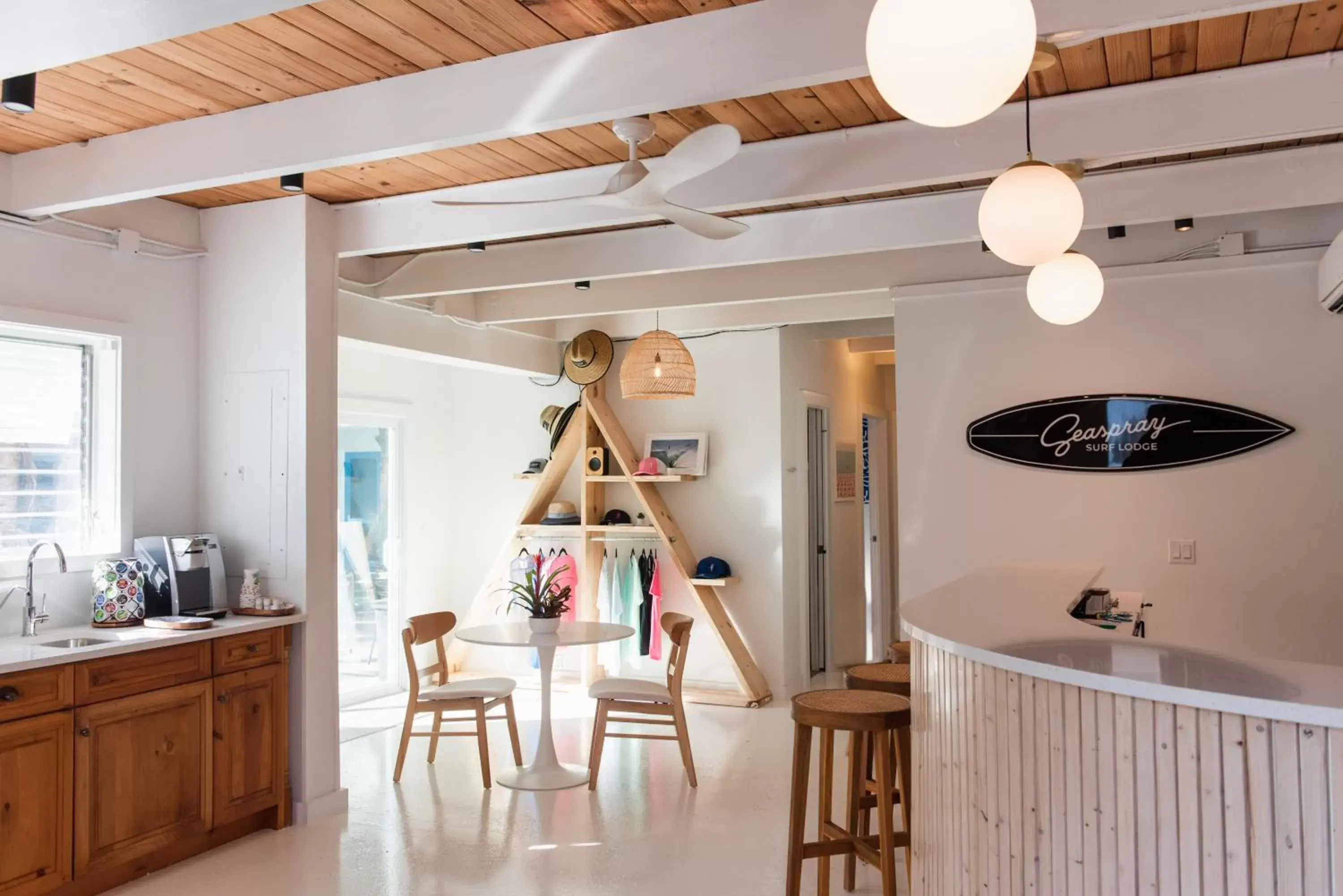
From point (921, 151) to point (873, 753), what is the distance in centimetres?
241

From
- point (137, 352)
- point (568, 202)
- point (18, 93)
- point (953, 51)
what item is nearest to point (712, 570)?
point (137, 352)

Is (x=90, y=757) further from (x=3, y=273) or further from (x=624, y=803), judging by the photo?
(x=624, y=803)

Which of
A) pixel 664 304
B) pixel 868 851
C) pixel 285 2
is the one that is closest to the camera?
pixel 285 2

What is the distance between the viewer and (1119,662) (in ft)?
6.81

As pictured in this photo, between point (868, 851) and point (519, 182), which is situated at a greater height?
point (519, 182)

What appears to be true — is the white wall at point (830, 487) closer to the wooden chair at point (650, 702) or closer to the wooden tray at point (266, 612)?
the wooden chair at point (650, 702)

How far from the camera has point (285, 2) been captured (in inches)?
93.9

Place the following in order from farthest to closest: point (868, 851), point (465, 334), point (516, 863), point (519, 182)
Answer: point (465, 334) → point (519, 182) → point (516, 863) → point (868, 851)

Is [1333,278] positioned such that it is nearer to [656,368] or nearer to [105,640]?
[656,368]

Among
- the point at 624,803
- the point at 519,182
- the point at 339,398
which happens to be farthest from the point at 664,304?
the point at 624,803

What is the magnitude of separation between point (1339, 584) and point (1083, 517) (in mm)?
1115

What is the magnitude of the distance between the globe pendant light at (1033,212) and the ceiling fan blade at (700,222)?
3.69 feet

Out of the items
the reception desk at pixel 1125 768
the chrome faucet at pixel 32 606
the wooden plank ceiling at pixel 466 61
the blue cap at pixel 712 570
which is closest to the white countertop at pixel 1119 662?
the reception desk at pixel 1125 768

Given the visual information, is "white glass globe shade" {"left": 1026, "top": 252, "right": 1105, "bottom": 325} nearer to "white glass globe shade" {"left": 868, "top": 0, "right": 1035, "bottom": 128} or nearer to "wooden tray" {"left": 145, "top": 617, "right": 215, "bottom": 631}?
"white glass globe shade" {"left": 868, "top": 0, "right": 1035, "bottom": 128}
